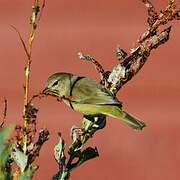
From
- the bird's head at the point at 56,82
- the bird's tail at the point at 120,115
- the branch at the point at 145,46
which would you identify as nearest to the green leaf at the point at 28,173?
the branch at the point at 145,46

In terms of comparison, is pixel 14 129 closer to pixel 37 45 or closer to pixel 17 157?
pixel 17 157

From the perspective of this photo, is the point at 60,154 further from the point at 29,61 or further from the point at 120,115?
the point at 120,115

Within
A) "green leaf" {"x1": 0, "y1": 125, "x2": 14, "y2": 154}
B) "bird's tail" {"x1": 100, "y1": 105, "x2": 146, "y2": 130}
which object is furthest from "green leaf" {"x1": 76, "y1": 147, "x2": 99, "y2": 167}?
"bird's tail" {"x1": 100, "y1": 105, "x2": 146, "y2": 130}

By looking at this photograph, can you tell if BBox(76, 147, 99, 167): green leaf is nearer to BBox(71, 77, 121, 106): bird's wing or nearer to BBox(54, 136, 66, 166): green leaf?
BBox(54, 136, 66, 166): green leaf

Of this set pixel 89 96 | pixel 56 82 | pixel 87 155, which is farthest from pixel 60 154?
pixel 89 96

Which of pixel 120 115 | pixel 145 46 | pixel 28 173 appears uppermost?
pixel 120 115

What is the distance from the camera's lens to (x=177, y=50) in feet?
13.5

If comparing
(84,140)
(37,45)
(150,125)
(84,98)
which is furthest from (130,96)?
(84,140)

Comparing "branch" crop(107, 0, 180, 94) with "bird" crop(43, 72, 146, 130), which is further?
"bird" crop(43, 72, 146, 130)

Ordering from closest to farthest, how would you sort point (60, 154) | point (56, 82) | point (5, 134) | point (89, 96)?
1. point (5, 134)
2. point (60, 154)
3. point (56, 82)
4. point (89, 96)

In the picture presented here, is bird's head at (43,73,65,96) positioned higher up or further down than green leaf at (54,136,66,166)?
higher up

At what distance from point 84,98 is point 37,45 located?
2.32 metres

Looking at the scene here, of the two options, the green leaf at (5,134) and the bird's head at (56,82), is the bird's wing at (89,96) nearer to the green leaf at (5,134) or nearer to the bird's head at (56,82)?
the bird's head at (56,82)

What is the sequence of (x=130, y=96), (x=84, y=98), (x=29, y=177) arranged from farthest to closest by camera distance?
(x=130, y=96) < (x=84, y=98) < (x=29, y=177)
